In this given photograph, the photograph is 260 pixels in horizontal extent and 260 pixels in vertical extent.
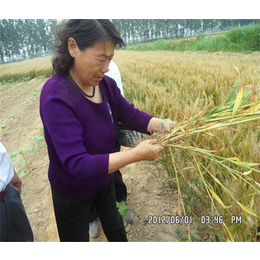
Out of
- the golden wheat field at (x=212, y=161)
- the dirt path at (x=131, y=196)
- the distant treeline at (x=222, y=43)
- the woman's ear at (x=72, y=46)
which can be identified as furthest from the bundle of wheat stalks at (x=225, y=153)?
the distant treeline at (x=222, y=43)

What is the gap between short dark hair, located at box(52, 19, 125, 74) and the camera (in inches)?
22.3

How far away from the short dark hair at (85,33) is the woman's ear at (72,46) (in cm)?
1

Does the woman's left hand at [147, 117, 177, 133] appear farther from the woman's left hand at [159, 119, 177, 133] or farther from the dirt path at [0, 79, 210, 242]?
the dirt path at [0, 79, 210, 242]

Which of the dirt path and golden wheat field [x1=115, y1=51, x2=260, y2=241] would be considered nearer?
golden wheat field [x1=115, y1=51, x2=260, y2=241]

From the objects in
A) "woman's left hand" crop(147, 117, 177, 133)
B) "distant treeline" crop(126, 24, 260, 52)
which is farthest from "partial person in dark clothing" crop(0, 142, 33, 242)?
"distant treeline" crop(126, 24, 260, 52)

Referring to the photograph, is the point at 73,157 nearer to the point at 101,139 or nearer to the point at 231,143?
the point at 101,139

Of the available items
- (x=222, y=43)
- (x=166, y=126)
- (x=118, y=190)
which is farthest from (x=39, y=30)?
(x=222, y=43)

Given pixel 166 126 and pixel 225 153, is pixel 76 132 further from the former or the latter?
pixel 225 153

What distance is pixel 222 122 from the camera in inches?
26.4

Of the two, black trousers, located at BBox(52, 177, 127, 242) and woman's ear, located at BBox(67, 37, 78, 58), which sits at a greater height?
woman's ear, located at BBox(67, 37, 78, 58)

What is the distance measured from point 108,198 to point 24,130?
1.75 metres

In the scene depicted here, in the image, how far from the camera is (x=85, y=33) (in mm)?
568

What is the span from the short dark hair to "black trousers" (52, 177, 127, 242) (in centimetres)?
45

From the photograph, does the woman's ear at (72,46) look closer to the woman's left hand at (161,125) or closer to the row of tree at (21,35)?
the row of tree at (21,35)
